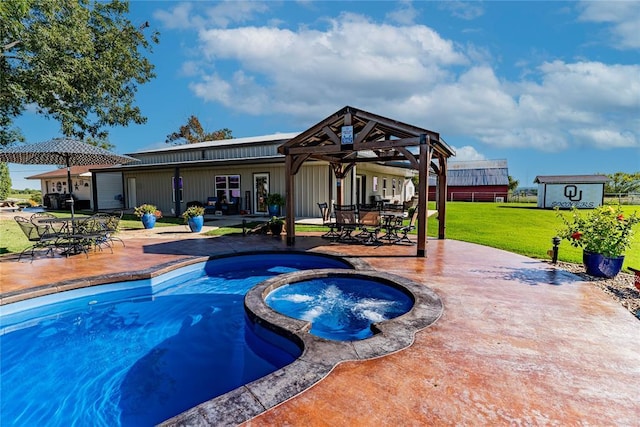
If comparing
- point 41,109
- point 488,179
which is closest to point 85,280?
point 41,109

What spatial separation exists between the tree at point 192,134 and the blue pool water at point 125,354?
126 ft

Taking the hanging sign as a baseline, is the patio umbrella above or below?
below

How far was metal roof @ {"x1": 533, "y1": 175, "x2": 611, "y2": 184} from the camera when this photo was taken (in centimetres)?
2572

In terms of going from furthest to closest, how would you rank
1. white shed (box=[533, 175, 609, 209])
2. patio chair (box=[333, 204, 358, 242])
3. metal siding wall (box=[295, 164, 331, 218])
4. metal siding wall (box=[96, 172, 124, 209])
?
white shed (box=[533, 175, 609, 209]), metal siding wall (box=[96, 172, 124, 209]), metal siding wall (box=[295, 164, 331, 218]), patio chair (box=[333, 204, 358, 242])

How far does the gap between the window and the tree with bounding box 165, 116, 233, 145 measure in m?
26.5

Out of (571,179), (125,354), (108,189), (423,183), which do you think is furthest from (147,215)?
(571,179)

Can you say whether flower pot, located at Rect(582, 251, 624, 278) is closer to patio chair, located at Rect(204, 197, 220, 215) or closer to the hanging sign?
the hanging sign

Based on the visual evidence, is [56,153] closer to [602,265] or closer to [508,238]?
[602,265]

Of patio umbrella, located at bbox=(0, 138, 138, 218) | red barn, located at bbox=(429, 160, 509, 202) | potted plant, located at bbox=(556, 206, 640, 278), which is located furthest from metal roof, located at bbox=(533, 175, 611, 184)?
patio umbrella, located at bbox=(0, 138, 138, 218)

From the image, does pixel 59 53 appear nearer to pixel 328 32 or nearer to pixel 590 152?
pixel 328 32

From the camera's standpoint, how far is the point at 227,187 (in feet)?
54.7

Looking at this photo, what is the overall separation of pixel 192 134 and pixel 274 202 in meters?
31.4

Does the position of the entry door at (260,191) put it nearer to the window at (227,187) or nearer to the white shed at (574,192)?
the window at (227,187)

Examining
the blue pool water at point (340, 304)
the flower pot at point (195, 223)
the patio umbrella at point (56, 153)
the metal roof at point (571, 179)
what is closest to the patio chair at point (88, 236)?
the patio umbrella at point (56, 153)
